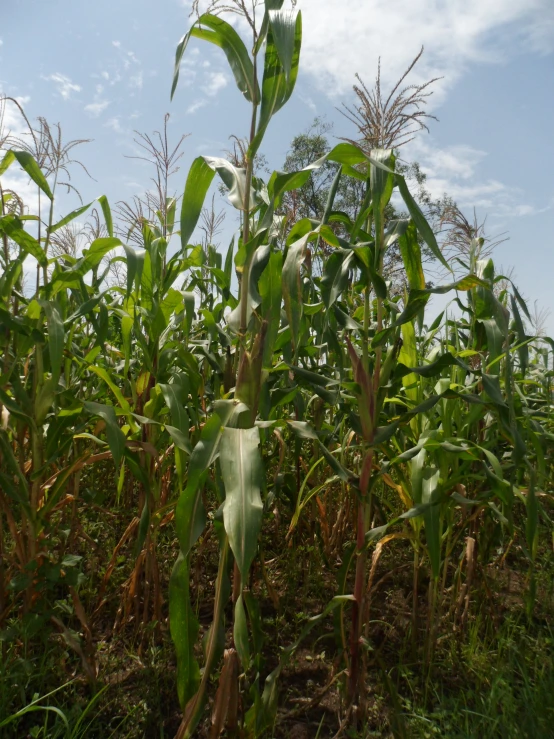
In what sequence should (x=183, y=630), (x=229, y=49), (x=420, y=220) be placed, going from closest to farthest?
1. (x=183, y=630)
2. (x=420, y=220)
3. (x=229, y=49)

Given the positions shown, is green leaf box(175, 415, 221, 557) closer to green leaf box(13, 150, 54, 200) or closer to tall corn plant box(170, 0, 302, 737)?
tall corn plant box(170, 0, 302, 737)

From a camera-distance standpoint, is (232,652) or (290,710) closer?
(232,652)

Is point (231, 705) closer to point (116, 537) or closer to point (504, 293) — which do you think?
point (116, 537)

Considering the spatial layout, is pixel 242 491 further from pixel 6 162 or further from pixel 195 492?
pixel 6 162

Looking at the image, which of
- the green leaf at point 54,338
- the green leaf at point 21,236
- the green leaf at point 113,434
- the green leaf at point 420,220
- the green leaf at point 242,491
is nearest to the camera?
the green leaf at point 242,491

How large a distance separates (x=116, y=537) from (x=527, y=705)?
1900mm

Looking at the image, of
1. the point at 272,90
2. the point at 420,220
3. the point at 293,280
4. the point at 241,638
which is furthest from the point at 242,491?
the point at 272,90

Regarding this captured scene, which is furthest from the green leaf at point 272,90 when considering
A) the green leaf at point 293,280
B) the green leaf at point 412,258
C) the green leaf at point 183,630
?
the green leaf at point 183,630

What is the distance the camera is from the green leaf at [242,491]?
3.39 ft

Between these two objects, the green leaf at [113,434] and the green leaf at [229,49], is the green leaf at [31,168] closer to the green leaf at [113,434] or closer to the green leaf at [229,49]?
the green leaf at [229,49]

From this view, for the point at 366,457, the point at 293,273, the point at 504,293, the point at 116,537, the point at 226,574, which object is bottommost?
the point at 116,537

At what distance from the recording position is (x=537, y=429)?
1.99m

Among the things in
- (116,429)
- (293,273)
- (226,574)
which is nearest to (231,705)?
(226,574)

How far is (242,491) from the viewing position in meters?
1.09
